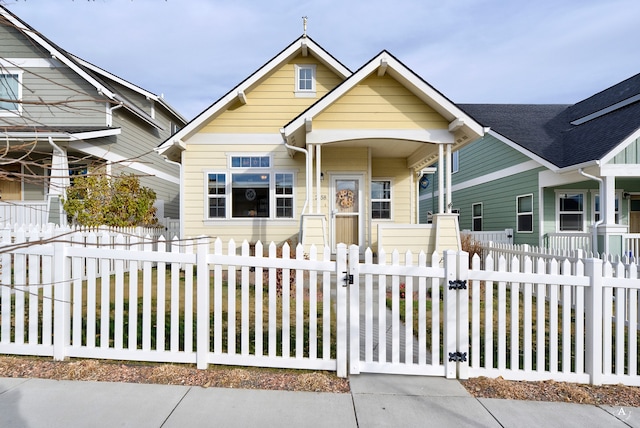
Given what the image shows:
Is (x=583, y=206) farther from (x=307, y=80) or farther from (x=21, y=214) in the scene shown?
(x=21, y=214)

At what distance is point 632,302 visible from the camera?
3.83 metres

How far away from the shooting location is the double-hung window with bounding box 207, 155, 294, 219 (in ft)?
35.7

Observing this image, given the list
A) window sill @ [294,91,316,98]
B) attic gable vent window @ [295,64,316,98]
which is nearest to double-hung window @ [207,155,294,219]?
window sill @ [294,91,316,98]

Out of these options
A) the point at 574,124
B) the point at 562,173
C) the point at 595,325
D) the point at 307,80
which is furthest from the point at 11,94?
the point at 574,124

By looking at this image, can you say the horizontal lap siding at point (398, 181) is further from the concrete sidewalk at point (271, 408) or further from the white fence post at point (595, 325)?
the concrete sidewalk at point (271, 408)

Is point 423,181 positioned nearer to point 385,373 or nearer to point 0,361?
point 385,373

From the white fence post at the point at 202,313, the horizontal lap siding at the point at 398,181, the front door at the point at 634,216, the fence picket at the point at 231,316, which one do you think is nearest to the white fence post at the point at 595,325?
the fence picket at the point at 231,316

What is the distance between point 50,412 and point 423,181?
19954 mm

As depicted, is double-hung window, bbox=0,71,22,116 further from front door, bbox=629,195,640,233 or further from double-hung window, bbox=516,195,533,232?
front door, bbox=629,195,640,233

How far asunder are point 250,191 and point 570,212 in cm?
1044

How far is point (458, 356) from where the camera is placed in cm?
376

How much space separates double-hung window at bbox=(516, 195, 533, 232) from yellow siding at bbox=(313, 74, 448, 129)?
656cm

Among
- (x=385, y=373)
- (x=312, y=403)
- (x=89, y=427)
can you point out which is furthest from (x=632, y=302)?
(x=89, y=427)

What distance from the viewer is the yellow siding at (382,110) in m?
8.63
